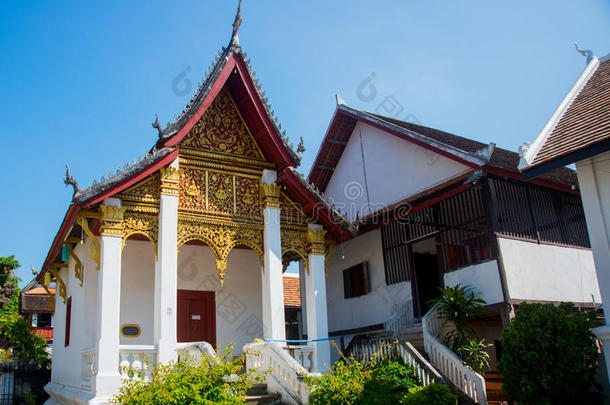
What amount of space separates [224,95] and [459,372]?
771cm

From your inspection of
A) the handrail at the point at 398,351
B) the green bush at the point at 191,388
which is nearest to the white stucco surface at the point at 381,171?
the handrail at the point at 398,351

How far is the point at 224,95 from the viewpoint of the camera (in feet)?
41.5

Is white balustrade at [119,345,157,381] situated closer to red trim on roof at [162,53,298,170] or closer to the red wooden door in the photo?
the red wooden door

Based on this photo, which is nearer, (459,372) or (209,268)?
(459,372)

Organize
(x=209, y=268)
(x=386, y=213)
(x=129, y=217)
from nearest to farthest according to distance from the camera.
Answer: (x=129, y=217)
(x=209, y=268)
(x=386, y=213)

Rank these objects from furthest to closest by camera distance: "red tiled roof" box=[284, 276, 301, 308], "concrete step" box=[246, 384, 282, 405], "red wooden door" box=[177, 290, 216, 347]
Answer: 1. "red tiled roof" box=[284, 276, 301, 308]
2. "red wooden door" box=[177, 290, 216, 347]
3. "concrete step" box=[246, 384, 282, 405]

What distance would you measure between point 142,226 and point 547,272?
30.7 feet

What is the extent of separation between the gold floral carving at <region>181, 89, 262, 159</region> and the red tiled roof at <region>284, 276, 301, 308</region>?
10.00m

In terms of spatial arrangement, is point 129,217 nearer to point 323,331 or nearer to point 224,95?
point 224,95

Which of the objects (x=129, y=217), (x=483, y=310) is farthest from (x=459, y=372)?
(x=129, y=217)

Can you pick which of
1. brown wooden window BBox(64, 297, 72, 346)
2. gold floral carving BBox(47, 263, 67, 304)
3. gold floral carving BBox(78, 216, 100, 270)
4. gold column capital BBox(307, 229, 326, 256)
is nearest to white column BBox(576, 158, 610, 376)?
gold column capital BBox(307, 229, 326, 256)

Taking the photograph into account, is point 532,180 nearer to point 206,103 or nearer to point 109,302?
point 206,103

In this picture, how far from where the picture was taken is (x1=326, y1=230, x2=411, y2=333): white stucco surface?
15531 mm

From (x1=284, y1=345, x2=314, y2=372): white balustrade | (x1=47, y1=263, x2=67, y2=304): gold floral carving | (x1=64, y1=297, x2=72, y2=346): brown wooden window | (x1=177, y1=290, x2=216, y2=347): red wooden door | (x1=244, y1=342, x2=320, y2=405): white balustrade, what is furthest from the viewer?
(x1=47, y1=263, x2=67, y2=304): gold floral carving
